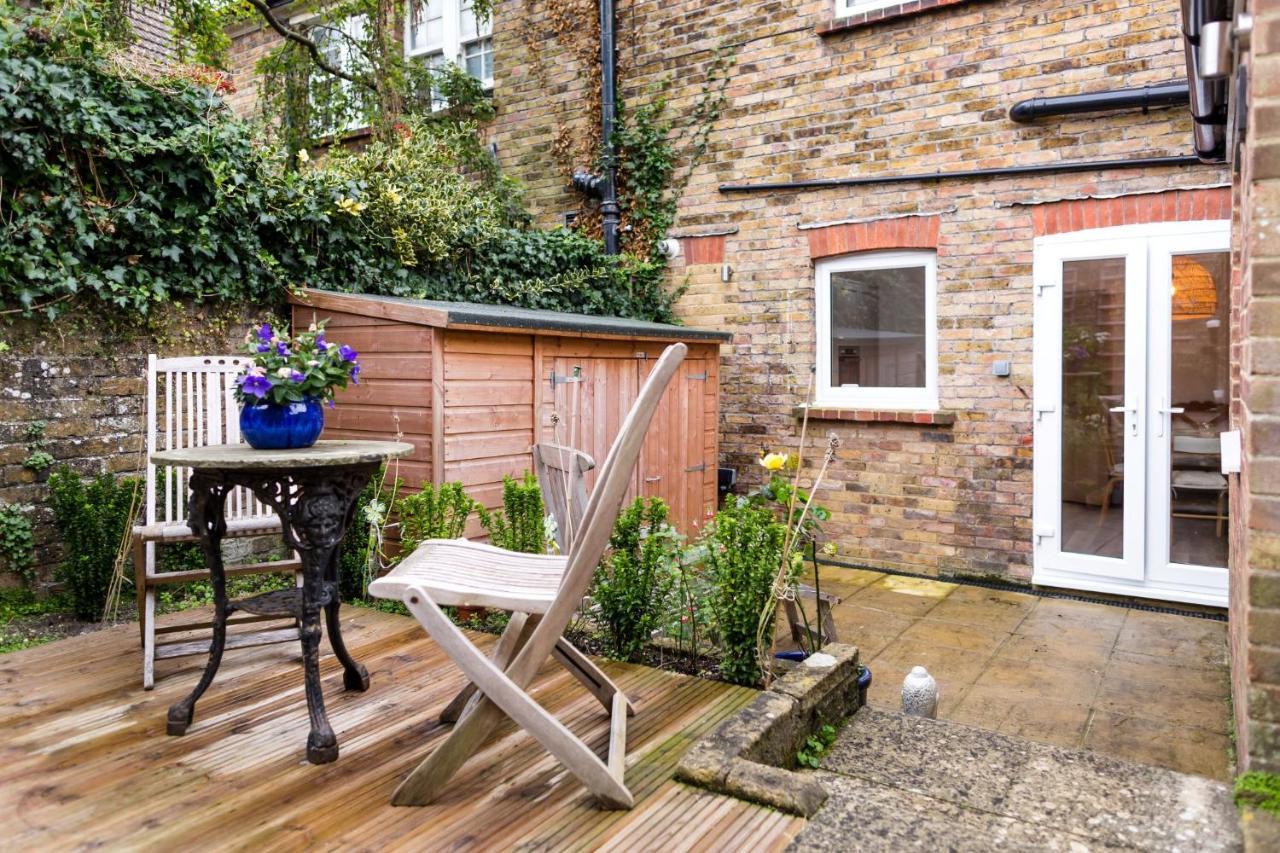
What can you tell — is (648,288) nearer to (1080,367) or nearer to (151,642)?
(1080,367)

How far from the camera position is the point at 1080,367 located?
17.0 feet

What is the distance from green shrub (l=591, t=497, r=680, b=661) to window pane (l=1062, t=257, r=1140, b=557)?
10.6 ft

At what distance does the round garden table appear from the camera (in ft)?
7.54

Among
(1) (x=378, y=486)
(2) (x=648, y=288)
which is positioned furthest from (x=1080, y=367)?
(1) (x=378, y=486)

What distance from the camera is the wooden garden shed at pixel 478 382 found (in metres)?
4.16

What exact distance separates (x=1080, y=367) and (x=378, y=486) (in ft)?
13.6

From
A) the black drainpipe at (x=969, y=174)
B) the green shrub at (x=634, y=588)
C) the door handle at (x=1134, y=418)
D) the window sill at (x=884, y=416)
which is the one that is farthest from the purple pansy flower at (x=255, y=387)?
the door handle at (x=1134, y=418)

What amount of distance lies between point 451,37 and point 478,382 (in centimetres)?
521

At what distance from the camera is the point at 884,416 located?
5.80 m

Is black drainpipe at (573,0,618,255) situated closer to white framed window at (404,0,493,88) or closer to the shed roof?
white framed window at (404,0,493,88)

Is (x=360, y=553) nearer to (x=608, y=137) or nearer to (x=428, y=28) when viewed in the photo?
(x=608, y=137)

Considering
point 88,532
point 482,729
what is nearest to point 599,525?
point 482,729

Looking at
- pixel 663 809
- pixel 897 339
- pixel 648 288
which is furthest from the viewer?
pixel 648 288

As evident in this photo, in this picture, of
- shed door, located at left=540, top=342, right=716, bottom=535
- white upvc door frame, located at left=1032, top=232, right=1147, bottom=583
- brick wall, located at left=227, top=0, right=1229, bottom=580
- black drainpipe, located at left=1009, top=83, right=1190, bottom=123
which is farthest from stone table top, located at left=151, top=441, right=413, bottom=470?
black drainpipe, located at left=1009, top=83, right=1190, bottom=123
